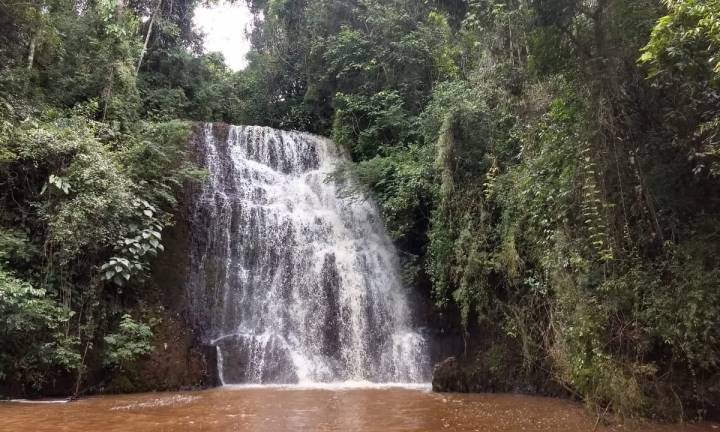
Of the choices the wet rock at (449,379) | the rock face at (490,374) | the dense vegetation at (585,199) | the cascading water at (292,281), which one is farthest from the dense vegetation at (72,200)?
the dense vegetation at (585,199)

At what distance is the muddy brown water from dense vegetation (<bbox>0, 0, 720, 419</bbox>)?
64 centimetres

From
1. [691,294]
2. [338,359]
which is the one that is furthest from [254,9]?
[691,294]

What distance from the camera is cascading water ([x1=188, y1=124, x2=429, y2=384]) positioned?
10938mm

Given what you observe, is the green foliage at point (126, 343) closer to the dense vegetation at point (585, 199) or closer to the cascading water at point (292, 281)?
the cascading water at point (292, 281)

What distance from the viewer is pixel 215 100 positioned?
792 inches

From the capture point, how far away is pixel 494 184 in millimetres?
10055

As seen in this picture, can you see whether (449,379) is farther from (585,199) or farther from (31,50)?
(31,50)

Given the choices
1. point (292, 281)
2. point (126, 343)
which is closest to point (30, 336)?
point (126, 343)

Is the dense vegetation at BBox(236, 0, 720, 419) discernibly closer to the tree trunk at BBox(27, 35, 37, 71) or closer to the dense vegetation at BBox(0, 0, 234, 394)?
the dense vegetation at BBox(0, 0, 234, 394)

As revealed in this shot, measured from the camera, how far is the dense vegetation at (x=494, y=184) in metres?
6.71

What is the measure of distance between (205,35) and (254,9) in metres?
4.59

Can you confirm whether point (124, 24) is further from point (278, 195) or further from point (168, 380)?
point (168, 380)

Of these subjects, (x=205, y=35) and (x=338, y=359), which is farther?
(x=205, y=35)

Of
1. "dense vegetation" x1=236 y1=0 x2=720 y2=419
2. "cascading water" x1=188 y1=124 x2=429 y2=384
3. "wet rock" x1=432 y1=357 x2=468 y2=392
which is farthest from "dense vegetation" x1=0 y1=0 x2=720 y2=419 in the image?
"cascading water" x1=188 y1=124 x2=429 y2=384
